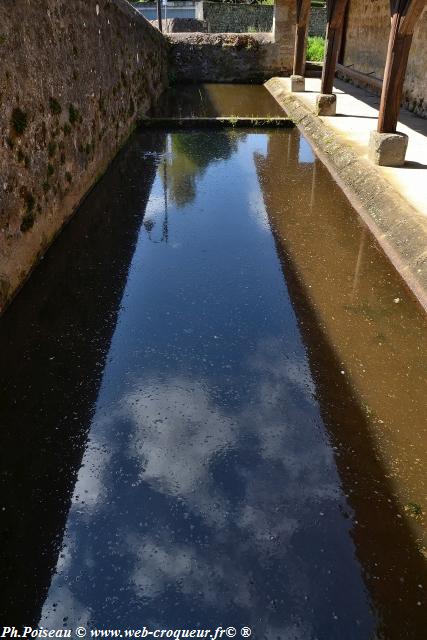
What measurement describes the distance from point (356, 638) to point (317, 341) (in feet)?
7.55

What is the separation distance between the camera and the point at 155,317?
451cm

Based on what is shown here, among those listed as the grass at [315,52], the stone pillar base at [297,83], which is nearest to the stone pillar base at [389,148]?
the stone pillar base at [297,83]

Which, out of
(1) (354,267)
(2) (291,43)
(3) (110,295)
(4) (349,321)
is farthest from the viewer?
(2) (291,43)

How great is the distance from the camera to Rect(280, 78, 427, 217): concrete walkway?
654 centimetres

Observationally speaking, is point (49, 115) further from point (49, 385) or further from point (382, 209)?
point (382, 209)

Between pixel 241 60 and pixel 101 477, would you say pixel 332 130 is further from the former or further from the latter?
pixel 241 60


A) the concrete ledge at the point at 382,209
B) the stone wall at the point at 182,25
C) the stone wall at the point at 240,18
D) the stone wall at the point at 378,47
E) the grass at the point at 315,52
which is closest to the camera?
the concrete ledge at the point at 382,209

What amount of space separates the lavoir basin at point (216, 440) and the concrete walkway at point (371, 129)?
46.8 inches

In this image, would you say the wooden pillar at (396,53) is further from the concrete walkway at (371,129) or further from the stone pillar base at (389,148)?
the concrete walkway at (371,129)

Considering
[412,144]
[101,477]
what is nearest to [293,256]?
[101,477]

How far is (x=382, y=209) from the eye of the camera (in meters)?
6.23

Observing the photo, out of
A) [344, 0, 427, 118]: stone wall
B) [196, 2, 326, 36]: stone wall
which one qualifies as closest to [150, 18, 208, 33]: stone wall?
[196, 2, 326, 36]: stone wall

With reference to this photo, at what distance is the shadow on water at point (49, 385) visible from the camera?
2512 mm

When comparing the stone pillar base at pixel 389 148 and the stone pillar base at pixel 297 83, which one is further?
the stone pillar base at pixel 297 83
